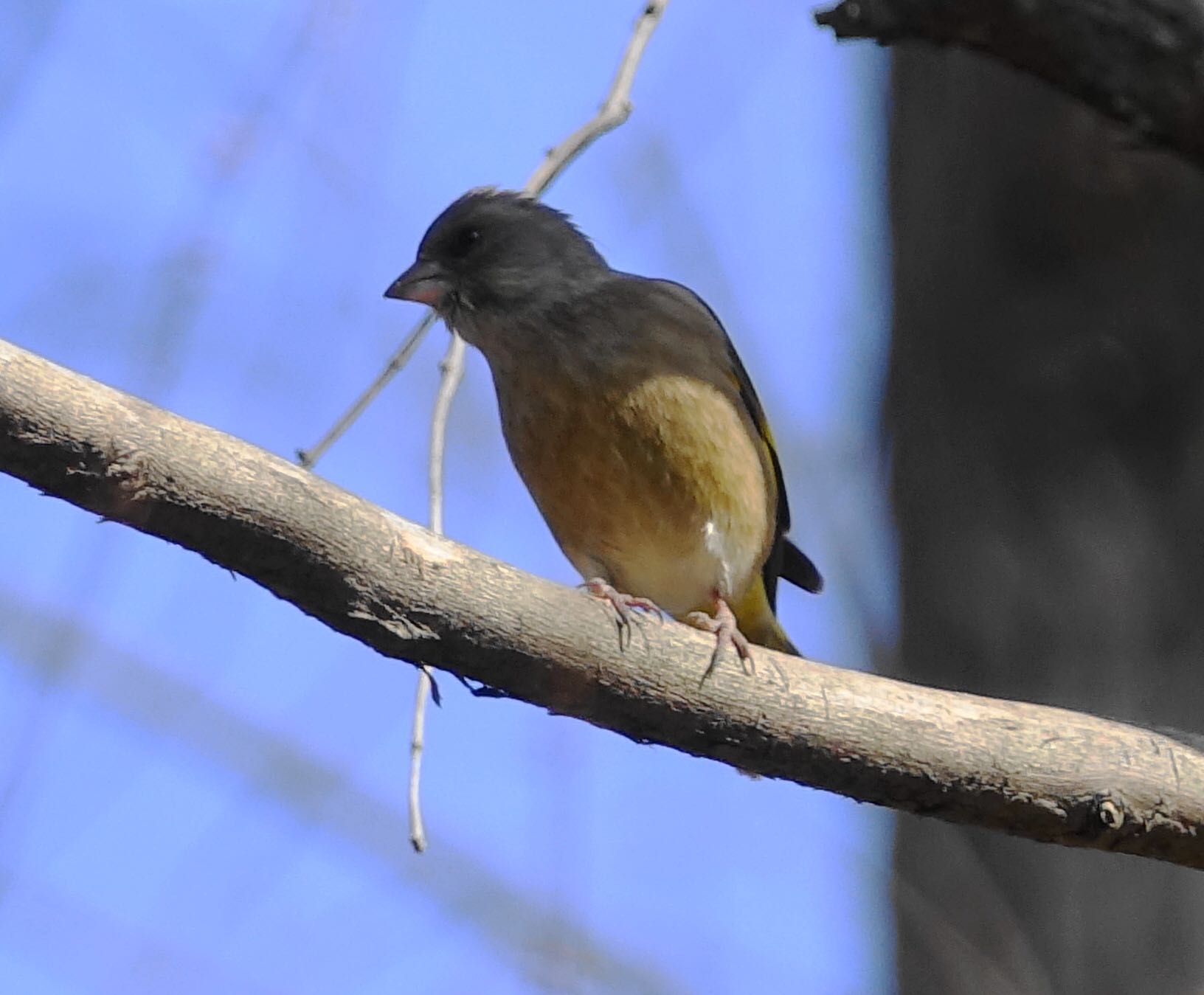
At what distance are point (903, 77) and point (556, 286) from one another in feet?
4.36

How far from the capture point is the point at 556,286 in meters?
4.45

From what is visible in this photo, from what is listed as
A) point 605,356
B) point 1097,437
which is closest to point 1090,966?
point 1097,437

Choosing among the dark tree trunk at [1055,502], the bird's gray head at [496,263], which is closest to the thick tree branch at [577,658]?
the dark tree trunk at [1055,502]

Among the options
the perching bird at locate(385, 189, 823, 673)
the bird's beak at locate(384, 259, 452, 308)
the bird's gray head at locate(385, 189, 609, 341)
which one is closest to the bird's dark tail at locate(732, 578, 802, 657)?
the perching bird at locate(385, 189, 823, 673)

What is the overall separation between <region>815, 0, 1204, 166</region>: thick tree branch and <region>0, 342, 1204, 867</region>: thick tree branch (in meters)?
1.37

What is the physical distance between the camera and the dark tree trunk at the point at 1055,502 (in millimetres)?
3930

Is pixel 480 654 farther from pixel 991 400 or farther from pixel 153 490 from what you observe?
pixel 991 400

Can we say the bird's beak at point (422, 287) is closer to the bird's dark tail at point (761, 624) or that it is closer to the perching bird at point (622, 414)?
the perching bird at point (622, 414)

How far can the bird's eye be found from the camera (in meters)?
4.68

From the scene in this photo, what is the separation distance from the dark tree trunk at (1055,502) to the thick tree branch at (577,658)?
998mm

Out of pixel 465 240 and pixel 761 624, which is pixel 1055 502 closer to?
pixel 761 624

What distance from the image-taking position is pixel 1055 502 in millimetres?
4152

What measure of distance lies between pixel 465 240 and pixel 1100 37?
1.98 metres

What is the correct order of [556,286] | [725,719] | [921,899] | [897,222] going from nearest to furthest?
1. [725,719]
2. [921,899]
3. [556,286]
4. [897,222]
